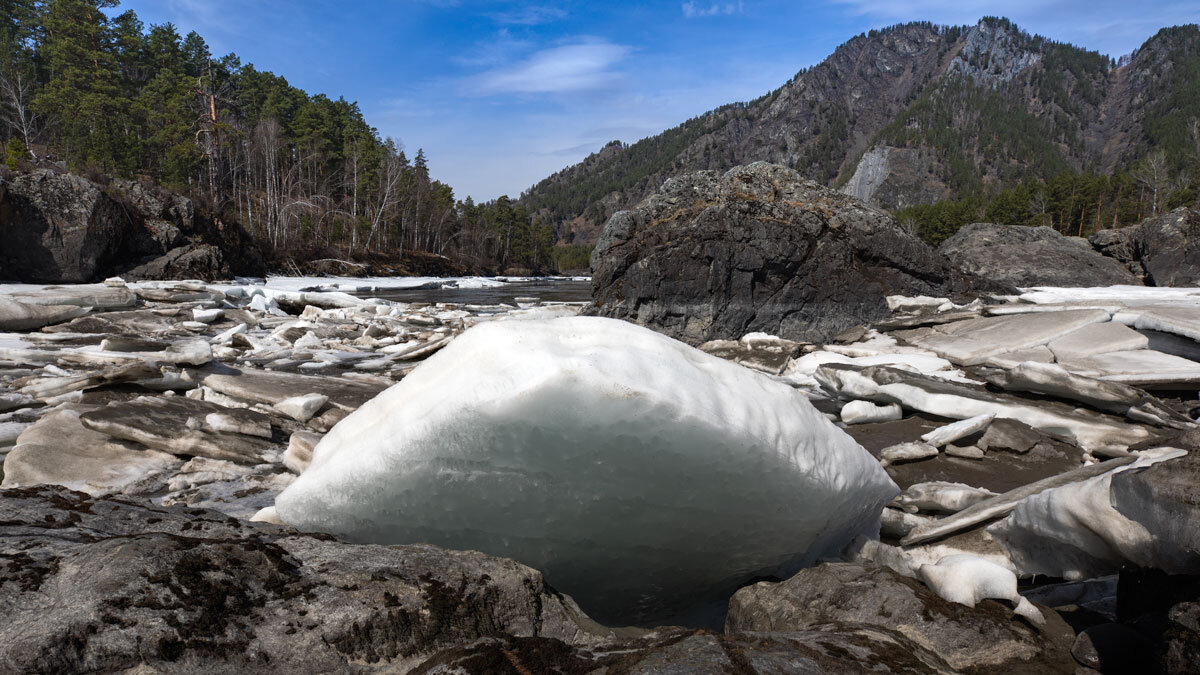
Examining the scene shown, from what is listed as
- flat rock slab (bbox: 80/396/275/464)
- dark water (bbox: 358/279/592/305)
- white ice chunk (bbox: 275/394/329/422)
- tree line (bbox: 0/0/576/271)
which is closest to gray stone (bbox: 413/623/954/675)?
flat rock slab (bbox: 80/396/275/464)

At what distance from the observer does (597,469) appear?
2.26 meters

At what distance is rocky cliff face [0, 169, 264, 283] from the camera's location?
21.3 meters

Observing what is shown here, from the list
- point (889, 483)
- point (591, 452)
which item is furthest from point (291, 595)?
point (889, 483)

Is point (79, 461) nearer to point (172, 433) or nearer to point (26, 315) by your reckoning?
point (172, 433)

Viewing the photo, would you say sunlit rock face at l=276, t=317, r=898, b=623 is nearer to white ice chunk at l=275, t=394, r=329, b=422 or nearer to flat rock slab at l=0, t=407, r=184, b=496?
flat rock slab at l=0, t=407, r=184, b=496

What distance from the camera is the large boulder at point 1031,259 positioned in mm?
23938

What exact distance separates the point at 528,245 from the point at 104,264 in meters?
69.1

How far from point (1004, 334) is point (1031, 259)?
20120 millimetres

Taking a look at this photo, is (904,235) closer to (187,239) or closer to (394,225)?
(187,239)

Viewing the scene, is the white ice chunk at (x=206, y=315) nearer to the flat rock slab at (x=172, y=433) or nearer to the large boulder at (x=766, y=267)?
the large boulder at (x=766, y=267)

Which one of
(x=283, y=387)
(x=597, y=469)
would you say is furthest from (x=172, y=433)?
(x=597, y=469)

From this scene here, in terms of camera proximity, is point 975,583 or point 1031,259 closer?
point 975,583

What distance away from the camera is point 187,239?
27.1 m

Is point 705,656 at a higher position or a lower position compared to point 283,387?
higher
